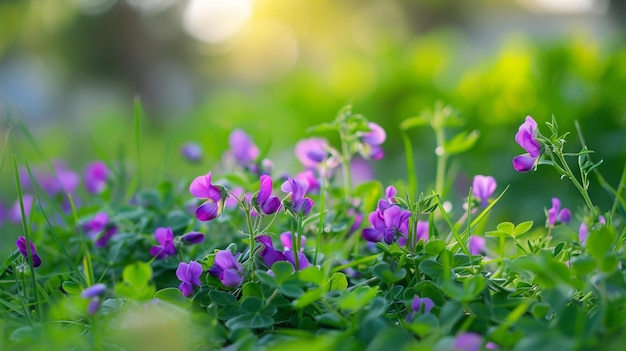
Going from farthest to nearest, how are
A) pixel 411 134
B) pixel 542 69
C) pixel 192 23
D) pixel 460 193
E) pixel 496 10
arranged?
pixel 496 10
pixel 192 23
pixel 411 134
pixel 542 69
pixel 460 193

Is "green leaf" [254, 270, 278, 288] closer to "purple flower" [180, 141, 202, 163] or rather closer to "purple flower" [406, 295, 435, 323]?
"purple flower" [406, 295, 435, 323]

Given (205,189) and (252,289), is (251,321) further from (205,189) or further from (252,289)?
(205,189)

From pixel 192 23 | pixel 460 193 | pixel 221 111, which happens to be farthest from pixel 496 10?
pixel 460 193

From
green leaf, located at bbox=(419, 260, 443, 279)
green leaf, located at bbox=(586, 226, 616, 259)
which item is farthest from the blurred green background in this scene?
green leaf, located at bbox=(586, 226, 616, 259)

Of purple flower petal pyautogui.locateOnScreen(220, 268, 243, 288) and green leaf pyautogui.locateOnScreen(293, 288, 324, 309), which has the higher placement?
green leaf pyautogui.locateOnScreen(293, 288, 324, 309)

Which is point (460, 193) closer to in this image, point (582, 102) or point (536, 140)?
point (582, 102)

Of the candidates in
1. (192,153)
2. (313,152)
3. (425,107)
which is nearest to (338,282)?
(313,152)
